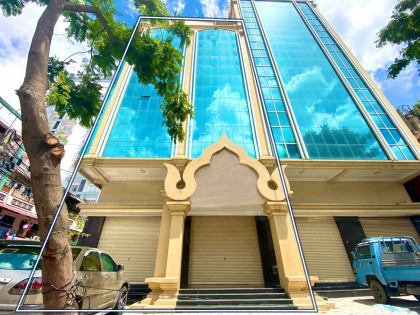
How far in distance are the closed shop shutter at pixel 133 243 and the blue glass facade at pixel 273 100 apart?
7.39 metres

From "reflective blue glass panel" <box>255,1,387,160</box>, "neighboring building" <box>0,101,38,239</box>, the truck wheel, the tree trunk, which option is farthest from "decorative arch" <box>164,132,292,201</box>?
"neighboring building" <box>0,101,38,239</box>

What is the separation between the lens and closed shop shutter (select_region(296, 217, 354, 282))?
8.53 metres

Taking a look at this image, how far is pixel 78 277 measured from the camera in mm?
3652

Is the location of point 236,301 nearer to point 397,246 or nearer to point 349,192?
point 397,246

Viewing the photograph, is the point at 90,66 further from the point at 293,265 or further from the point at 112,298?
the point at 293,265

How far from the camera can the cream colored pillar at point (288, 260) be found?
5720mm

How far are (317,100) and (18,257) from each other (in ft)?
46.5

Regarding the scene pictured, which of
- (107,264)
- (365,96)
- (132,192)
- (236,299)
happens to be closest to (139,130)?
(132,192)

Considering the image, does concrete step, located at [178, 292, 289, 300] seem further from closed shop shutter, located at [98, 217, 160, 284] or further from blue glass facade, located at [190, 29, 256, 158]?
blue glass facade, located at [190, 29, 256, 158]

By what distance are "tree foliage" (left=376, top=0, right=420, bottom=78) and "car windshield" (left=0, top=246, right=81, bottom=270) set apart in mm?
13041

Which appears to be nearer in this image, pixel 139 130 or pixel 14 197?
pixel 139 130

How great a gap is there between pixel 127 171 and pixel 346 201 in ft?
36.1

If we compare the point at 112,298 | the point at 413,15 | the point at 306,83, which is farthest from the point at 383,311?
the point at 306,83

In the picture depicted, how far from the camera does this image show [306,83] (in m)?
13.0
